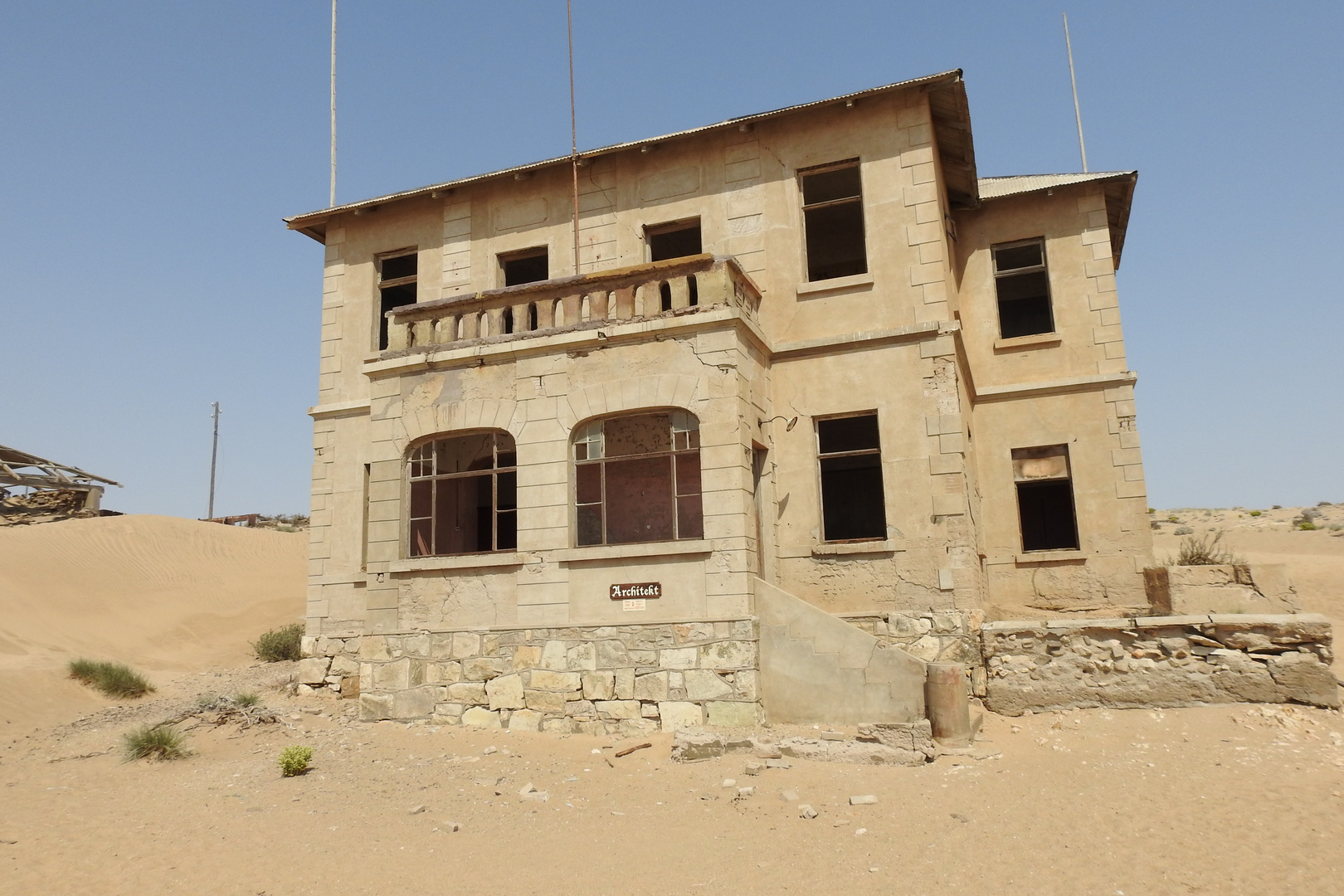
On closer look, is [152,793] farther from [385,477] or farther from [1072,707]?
[1072,707]

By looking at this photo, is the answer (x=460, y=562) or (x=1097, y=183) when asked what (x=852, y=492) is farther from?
(x=460, y=562)

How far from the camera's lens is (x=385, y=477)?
1238cm

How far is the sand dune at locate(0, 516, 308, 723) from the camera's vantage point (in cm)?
1795

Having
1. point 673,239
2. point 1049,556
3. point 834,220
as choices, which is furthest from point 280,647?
point 1049,556

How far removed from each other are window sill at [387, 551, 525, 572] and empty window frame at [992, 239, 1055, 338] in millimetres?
9049

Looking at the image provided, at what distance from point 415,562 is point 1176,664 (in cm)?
974

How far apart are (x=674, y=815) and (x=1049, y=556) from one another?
858 cm

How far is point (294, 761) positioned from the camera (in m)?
9.80

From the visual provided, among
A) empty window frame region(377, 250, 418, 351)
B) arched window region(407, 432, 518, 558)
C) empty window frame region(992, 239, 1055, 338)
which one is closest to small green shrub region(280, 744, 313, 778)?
arched window region(407, 432, 518, 558)

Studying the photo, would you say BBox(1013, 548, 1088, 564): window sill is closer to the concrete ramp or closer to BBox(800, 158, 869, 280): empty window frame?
the concrete ramp

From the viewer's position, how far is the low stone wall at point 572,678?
1042 centimetres

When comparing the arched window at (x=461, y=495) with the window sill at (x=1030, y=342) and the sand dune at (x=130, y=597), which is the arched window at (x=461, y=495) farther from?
the window sill at (x=1030, y=342)

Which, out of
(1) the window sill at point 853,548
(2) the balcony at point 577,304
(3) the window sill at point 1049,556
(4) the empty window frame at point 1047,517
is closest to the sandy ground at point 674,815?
(1) the window sill at point 853,548

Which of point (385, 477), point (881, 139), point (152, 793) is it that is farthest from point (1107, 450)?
point (152, 793)
